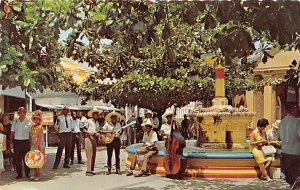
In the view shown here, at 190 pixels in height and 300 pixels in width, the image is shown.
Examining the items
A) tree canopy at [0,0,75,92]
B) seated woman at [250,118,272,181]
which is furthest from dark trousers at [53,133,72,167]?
seated woman at [250,118,272,181]

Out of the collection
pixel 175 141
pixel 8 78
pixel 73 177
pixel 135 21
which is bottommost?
pixel 73 177

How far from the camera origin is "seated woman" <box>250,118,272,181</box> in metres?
8.33

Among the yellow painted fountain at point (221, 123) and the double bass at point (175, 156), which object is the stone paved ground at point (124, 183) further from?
the yellow painted fountain at point (221, 123)

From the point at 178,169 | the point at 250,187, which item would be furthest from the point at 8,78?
the point at 250,187

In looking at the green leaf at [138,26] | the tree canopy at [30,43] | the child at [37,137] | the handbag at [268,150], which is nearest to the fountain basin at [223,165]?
the handbag at [268,150]

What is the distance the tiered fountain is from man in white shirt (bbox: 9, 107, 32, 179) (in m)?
2.08

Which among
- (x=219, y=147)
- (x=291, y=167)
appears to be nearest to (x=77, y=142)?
(x=219, y=147)

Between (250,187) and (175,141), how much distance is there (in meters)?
1.60

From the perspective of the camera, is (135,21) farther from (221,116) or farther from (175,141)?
(221,116)

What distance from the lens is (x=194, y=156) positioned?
28.2 ft

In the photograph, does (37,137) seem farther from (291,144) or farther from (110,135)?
(291,144)

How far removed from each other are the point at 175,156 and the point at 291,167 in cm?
312

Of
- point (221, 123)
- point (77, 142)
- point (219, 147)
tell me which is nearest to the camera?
point (221, 123)

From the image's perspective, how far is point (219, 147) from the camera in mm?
9891
